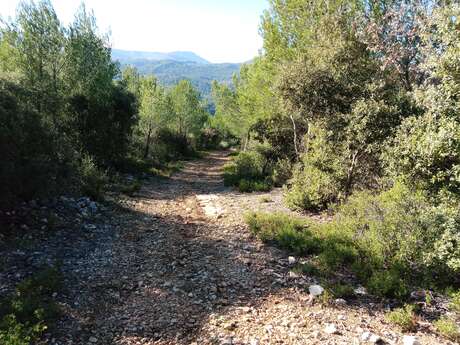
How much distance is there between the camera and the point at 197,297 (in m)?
6.47

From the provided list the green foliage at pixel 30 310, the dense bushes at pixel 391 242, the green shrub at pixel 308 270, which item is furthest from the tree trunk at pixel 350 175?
the green foliage at pixel 30 310

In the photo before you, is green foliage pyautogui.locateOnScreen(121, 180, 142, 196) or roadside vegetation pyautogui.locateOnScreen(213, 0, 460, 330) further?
green foliage pyautogui.locateOnScreen(121, 180, 142, 196)

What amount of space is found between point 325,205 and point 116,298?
8.63 meters

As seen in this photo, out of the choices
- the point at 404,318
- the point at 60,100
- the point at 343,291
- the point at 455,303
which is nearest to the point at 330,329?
the point at 343,291

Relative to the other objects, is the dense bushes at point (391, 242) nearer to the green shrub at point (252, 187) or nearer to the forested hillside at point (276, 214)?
the forested hillside at point (276, 214)

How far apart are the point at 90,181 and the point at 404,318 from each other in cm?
1219

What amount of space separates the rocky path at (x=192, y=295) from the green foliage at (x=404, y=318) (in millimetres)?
148

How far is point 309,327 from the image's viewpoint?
5484 millimetres

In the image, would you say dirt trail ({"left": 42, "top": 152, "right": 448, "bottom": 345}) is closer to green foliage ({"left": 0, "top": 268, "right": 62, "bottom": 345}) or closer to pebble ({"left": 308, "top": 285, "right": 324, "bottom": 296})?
pebble ({"left": 308, "top": 285, "right": 324, "bottom": 296})

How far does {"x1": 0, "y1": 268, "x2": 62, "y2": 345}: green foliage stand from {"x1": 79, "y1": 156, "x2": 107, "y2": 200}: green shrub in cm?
618

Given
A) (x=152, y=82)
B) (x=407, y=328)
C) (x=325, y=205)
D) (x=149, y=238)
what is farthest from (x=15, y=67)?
(x=152, y=82)

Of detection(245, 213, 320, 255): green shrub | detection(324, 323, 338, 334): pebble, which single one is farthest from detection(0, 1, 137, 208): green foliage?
detection(324, 323, 338, 334): pebble

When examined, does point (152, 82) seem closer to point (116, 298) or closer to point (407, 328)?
point (116, 298)

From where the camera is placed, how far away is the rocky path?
5293 millimetres
